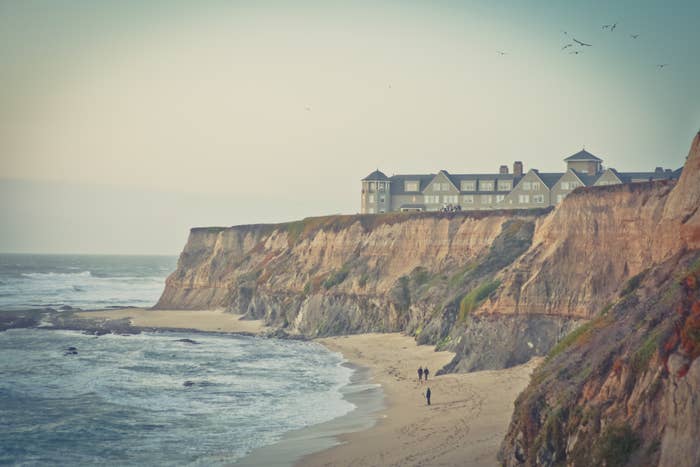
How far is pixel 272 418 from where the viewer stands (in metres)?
37.1

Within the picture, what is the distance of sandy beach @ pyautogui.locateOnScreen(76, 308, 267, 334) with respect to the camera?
77.8 metres

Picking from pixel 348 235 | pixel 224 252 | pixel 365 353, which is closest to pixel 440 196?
pixel 348 235

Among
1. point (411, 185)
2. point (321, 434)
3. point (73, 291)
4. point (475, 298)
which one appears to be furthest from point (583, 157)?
point (73, 291)

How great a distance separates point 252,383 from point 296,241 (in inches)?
1798

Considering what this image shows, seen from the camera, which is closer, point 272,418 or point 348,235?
point 272,418

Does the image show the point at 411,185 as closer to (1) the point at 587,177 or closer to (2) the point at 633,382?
(1) the point at 587,177

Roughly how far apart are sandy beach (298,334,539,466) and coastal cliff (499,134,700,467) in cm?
316

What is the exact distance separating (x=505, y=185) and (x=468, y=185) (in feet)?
14.3

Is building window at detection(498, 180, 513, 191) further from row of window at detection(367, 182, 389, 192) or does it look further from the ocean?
the ocean

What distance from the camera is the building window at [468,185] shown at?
304 feet

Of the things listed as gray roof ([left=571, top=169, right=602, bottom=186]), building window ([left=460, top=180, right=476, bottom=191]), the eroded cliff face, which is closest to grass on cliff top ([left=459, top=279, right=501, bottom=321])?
the eroded cliff face

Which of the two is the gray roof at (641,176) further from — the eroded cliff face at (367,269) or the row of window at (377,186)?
the row of window at (377,186)

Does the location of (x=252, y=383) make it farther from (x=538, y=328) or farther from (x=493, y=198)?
(x=493, y=198)

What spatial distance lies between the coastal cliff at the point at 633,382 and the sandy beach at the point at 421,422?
3065 millimetres
